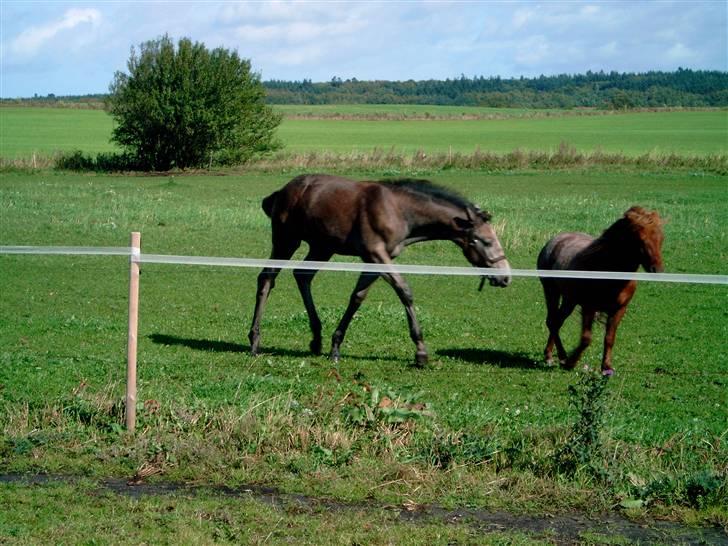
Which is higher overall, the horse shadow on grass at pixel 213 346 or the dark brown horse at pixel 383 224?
the dark brown horse at pixel 383 224

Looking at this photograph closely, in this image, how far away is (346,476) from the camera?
654 cm

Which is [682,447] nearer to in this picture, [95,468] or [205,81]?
[95,468]

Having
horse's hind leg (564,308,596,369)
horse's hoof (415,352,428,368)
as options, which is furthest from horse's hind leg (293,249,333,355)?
horse's hind leg (564,308,596,369)

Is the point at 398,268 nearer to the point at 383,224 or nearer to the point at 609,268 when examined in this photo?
the point at 383,224

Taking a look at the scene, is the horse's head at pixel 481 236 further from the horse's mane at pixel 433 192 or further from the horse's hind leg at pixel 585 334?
the horse's hind leg at pixel 585 334

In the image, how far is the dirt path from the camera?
18.6ft

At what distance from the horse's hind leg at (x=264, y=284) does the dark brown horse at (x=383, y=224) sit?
15mm

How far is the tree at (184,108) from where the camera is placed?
4816cm

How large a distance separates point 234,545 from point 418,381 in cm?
433

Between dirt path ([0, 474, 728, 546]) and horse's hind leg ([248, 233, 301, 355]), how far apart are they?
431 centimetres

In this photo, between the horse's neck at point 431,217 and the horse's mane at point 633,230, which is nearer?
the horse's mane at point 633,230

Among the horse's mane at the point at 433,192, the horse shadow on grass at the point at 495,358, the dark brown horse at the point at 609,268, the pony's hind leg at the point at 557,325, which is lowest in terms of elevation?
the horse shadow on grass at the point at 495,358

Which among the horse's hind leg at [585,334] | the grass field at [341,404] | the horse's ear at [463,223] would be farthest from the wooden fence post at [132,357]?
the horse's hind leg at [585,334]

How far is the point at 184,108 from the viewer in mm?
48125
